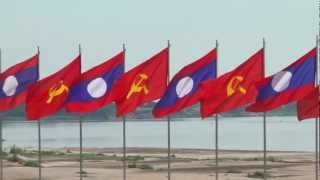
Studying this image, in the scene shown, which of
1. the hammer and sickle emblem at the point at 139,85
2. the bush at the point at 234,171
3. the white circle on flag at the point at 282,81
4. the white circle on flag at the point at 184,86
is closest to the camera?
the white circle on flag at the point at 282,81

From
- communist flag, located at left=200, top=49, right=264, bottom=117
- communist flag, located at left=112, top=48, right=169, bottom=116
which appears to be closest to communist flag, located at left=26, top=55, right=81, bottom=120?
communist flag, located at left=112, top=48, right=169, bottom=116

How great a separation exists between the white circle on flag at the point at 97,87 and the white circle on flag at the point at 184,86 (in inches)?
88.5

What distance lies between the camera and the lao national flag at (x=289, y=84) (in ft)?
70.4

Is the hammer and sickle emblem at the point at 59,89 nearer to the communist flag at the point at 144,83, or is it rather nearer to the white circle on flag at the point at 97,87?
the white circle on flag at the point at 97,87

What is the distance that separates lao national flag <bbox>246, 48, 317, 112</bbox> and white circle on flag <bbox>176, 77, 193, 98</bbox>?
6.02ft

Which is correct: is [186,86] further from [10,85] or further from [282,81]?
[10,85]

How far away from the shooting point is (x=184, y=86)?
22.5m

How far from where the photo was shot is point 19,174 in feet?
112

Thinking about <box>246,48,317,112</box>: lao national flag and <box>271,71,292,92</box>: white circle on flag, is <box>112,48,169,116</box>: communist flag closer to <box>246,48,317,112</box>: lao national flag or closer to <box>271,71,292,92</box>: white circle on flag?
<box>246,48,317,112</box>: lao national flag

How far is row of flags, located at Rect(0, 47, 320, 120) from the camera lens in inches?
848

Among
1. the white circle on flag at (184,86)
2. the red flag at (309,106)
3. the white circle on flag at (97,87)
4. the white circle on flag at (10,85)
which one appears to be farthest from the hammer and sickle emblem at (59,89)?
the red flag at (309,106)

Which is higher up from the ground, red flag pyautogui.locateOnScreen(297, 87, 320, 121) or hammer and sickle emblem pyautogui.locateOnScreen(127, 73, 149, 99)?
hammer and sickle emblem pyautogui.locateOnScreen(127, 73, 149, 99)

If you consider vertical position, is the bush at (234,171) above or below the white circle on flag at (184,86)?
below

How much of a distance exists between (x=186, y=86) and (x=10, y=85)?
5796 millimetres
